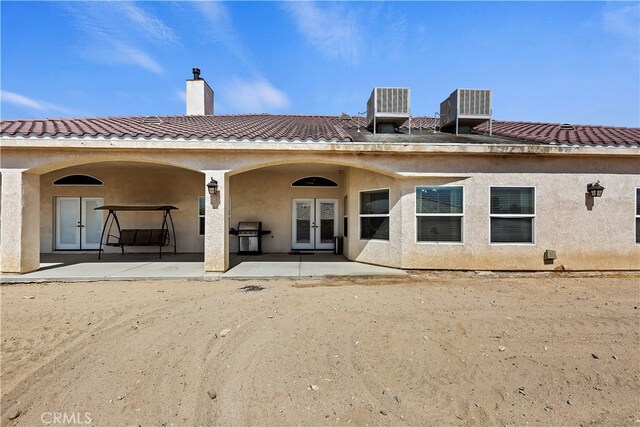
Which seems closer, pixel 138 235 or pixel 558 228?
pixel 558 228

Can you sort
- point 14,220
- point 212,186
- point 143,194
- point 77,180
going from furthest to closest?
point 143,194 < point 77,180 < point 212,186 < point 14,220

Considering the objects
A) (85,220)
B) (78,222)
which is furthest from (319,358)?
(78,222)

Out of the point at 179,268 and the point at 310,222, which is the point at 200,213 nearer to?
the point at 179,268

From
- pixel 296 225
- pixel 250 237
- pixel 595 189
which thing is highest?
pixel 595 189

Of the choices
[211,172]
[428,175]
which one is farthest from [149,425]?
[428,175]

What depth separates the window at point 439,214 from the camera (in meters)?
7.81

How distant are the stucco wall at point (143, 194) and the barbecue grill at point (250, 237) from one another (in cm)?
159

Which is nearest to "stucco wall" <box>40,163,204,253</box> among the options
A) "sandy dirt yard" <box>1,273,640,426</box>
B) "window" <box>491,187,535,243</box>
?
"sandy dirt yard" <box>1,273,640,426</box>

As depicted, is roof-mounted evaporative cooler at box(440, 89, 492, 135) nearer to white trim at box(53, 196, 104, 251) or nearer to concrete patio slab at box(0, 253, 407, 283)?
concrete patio slab at box(0, 253, 407, 283)

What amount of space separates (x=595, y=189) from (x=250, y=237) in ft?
33.9

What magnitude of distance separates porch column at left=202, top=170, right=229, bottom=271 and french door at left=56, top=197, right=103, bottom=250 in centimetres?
667

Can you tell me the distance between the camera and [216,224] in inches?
297

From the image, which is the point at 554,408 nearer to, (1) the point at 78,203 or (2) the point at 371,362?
(2) the point at 371,362

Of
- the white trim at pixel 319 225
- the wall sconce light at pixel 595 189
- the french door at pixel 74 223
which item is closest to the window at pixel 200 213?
the french door at pixel 74 223
